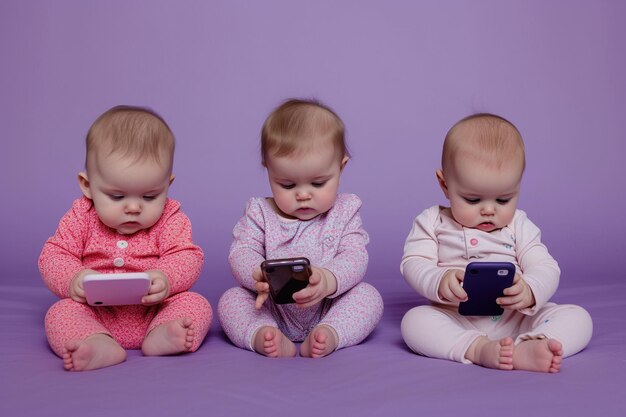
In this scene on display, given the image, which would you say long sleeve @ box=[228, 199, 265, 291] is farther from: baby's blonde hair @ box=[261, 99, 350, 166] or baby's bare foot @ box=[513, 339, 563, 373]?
baby's bare foot @ box=[513, 339, 563, 373]

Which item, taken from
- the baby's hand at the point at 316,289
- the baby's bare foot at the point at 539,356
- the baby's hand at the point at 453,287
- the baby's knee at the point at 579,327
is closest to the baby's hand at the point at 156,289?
the baby's hand at the point at 316,289

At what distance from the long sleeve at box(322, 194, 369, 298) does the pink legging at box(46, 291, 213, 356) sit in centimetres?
49

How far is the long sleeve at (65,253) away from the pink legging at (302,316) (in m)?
0.56

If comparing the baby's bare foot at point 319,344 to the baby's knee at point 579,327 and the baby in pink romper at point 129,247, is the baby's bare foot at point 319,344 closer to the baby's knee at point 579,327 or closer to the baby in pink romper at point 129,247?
the baby in pink romper at point 129,247

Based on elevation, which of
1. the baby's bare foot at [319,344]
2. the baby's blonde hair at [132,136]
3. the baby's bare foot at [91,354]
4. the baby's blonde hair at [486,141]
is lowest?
the baby's bare foot at [91,354]

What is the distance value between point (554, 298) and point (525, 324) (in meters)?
0.75

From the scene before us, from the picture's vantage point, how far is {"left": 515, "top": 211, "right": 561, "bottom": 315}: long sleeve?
303 cm

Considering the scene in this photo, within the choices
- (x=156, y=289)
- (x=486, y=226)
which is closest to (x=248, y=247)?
(x=156, y=289)

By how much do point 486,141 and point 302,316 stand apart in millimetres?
940

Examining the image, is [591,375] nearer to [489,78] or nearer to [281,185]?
[281,185]

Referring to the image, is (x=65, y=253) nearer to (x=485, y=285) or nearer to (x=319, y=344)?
(x=319, y=344)

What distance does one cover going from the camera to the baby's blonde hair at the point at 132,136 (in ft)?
10.3

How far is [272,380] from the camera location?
266 centimetres

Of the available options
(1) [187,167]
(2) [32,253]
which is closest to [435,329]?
(2) [32,253]
